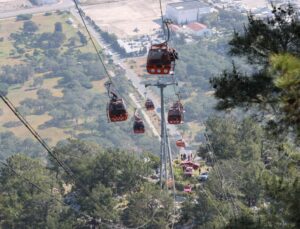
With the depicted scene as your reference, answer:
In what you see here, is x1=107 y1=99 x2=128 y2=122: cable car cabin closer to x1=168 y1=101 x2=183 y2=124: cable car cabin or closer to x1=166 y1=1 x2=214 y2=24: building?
x1=168 y1=101 x2=183 y2=124: cable car cabin

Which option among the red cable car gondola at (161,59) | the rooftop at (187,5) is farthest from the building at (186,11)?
the red cable car gondola at (161,59)

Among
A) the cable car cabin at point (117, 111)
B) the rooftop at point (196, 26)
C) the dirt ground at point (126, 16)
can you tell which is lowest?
the rooftop at point (196, 26)

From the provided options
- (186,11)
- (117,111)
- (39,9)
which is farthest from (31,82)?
(117,111)

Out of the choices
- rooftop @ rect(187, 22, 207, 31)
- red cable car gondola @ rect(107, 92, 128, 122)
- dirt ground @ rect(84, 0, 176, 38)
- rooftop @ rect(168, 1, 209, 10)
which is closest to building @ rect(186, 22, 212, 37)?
rooftop @ rect(187, 22, 207, 31)

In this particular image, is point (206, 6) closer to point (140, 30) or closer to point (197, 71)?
point (140, 30)

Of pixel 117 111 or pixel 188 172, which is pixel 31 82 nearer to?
pixel 188 172

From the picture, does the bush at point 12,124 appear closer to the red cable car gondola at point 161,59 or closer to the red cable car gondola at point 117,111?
the red cable car gondola at point 117,111
